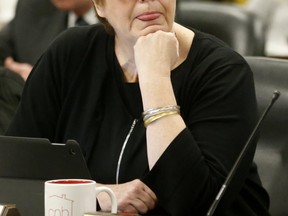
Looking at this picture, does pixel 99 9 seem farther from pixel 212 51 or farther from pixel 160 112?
pixel 160 112

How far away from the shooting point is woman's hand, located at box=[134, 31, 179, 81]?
76.0 inches

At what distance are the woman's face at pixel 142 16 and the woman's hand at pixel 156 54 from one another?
0.03m

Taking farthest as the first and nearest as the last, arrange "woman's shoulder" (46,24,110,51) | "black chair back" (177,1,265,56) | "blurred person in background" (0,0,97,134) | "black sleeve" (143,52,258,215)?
1. "blurred person in background" (0,0,97,134)
2. "black chair back" (177,1,265,56)
3. "woman's shoulder" (46,24,110,51)
4. "black sleeve" (143,52,258,215)

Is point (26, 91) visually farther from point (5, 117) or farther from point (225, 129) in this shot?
point (225, 129)

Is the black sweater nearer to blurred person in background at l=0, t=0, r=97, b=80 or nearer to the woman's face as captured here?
the woman's face

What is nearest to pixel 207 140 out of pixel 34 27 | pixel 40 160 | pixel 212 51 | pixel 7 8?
pixel 212 51

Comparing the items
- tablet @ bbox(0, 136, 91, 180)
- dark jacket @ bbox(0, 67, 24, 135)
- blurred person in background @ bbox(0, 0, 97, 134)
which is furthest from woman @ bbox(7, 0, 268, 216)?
blurred person in background @ bbox(0, 0, 97, 134)

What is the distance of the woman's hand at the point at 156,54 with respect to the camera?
193 cm

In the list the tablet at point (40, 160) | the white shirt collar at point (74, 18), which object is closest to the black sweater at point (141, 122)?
the tablet at point (40, 160)

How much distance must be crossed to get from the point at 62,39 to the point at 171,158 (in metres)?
0.61

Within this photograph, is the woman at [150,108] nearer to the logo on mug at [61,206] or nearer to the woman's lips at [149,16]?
the woman's lips at [149,16]

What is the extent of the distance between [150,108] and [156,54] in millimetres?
154

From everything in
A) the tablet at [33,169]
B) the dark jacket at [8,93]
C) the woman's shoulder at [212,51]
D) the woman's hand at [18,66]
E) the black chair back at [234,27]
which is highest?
the woman's shoulder at [212,51]

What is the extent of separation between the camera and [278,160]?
7.16 ft
